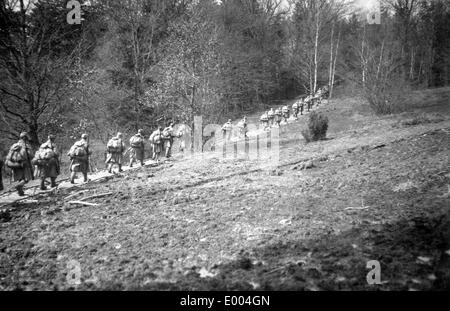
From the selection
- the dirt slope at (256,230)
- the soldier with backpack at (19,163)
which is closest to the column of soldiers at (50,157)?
the soldier with backpack at (19,163)

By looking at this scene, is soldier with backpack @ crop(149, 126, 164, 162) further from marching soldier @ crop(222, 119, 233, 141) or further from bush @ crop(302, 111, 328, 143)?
marching soldier @ crop(222, 119, 233, 141)

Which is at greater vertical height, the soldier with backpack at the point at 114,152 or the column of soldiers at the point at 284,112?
the column of soldiers at the point at 284,112

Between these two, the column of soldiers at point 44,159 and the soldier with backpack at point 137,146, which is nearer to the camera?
the column of soldiers at point 44,159

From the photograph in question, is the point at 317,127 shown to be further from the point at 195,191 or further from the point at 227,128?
the point at 227,128

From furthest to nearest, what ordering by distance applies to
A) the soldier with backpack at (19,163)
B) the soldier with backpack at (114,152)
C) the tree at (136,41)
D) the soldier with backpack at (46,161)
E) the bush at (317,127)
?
1. the tree at (136,41)
2. the bush at (317,127)
3. the soldier with backpack at (114,152)
4. the soldier with backpack at (46,161)
5. the soldier with backpack at (19,163)

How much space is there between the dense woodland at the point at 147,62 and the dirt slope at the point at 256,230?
7.85 meters

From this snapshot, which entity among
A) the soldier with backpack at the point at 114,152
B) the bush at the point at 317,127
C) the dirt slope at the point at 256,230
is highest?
the bush at the point at 317,127

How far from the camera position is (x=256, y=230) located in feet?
19.5

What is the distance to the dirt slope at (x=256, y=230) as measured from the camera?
4.35 metres

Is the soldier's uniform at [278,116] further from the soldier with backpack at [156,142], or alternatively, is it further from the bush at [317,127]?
the soldier with backpack at [156,142]

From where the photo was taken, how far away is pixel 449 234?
462 cm

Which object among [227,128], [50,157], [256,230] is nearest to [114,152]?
[50,157]

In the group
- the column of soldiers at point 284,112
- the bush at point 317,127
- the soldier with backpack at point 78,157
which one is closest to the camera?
the soldier with backpack at point 78,157
